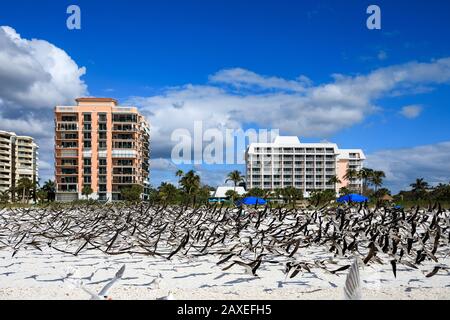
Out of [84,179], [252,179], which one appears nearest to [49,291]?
[84,179]

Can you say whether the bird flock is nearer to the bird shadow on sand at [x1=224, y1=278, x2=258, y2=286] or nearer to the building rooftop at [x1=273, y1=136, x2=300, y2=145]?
the bird shadow on sand at [x1=224, y1=278, x2=258, y2=286]

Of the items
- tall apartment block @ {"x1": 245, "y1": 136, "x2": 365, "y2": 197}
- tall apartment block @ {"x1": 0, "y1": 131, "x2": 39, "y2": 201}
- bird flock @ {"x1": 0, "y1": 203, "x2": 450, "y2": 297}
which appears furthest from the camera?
tall apartment block @ {"x1": 245, "y1": 136, "x2": 365, "y2": 197}

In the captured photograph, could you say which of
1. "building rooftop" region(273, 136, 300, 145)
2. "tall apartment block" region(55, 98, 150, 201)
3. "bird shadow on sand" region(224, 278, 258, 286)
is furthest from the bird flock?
"building rooftop" region(273, 136, 300, 145)

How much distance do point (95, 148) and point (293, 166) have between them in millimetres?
66031

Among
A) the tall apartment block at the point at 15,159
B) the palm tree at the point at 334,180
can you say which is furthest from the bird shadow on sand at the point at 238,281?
the palm tree at the point at 334,180

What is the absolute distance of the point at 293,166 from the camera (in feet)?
450

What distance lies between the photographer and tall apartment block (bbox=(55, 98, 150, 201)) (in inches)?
3383

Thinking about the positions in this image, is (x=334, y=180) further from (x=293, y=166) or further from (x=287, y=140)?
(x=287, y=140)

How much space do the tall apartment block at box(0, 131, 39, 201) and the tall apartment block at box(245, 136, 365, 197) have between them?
6012 cm

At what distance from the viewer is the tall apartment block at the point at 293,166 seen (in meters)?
136

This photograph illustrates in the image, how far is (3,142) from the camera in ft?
418

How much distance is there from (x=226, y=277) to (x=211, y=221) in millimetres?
3282

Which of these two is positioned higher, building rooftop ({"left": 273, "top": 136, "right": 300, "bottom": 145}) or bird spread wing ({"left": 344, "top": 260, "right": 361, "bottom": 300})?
building rooftop ({"left": 273, "top": 136, "right": 300, "bottom": 145})
